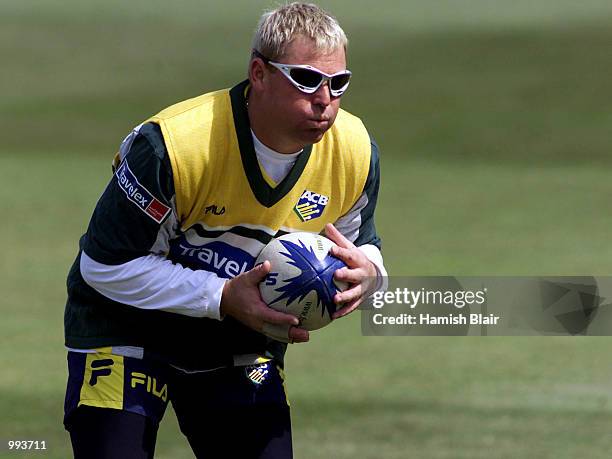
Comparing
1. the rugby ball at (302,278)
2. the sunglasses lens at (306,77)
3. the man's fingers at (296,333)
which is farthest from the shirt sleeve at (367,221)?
the sunglasses lens at (306,77)

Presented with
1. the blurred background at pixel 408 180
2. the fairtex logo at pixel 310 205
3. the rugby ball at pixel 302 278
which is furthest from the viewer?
the blurred background at pixel 408 180

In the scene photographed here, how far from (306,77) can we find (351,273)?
747 mm

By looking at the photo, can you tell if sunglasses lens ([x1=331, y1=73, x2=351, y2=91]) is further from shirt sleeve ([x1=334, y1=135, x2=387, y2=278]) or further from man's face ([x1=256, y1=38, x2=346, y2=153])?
shirt sleeve ([x1=334, y1=135, x2=387, y2=278])

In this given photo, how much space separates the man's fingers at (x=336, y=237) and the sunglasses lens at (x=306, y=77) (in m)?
0.60

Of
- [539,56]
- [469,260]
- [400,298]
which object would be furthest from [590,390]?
[539,56]

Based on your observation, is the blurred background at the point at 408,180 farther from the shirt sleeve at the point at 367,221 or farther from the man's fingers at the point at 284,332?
the man's fingers at the point at 284,332

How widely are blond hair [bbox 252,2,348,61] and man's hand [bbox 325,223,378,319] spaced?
703 mm

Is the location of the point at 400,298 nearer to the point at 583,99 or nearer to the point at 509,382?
the point at 509,382

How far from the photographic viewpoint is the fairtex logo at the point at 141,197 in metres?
4.68

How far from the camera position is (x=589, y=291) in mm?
11812

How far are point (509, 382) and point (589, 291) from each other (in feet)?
8.36

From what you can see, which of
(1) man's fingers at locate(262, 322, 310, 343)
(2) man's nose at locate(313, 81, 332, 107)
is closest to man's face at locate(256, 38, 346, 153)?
(2) man's nose at locate(313, 81, 332, 107)

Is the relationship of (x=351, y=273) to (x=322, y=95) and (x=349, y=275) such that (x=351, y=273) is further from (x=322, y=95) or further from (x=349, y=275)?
(x=322, y=95)

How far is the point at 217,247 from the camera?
5.03 metres
